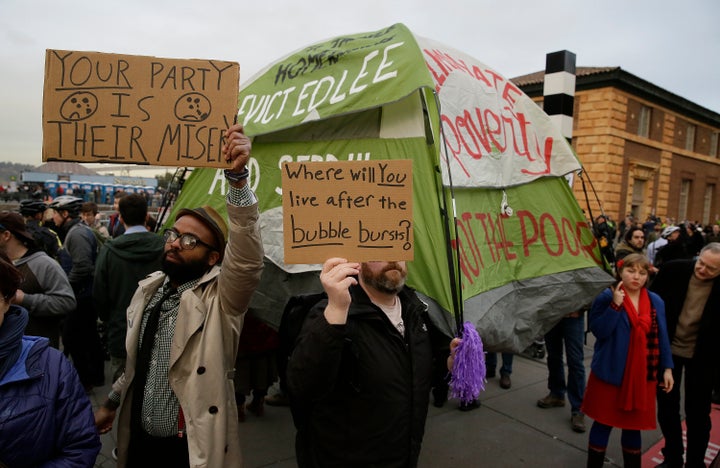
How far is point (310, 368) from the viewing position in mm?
1726

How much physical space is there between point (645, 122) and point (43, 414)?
26964mm

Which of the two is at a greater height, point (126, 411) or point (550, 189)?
point (550, 189)

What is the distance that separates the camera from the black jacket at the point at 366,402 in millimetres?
1891

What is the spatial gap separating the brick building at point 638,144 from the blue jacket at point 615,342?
55.2 feet

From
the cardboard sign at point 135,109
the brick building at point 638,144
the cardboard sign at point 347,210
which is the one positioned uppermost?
the brick building at point 638,144

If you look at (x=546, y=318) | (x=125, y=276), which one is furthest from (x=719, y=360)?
(x=125, y=276)

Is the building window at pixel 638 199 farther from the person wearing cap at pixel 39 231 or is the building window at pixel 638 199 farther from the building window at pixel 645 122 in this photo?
the person wearing cap at pixel 39 231

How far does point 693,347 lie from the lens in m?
3.36

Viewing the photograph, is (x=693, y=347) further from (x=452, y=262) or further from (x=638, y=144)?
(x=638, y=144)

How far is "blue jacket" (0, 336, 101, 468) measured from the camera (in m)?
1.49

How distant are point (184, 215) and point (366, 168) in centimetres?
95

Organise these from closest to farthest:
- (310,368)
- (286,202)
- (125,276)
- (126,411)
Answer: (310,368) < (286,202) < (126,411) < (125,276)

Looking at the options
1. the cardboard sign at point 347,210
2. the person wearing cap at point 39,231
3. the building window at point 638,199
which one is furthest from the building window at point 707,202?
the person wearing cap at point 39,231

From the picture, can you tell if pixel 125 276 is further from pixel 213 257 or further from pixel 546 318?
pixel 546 318
